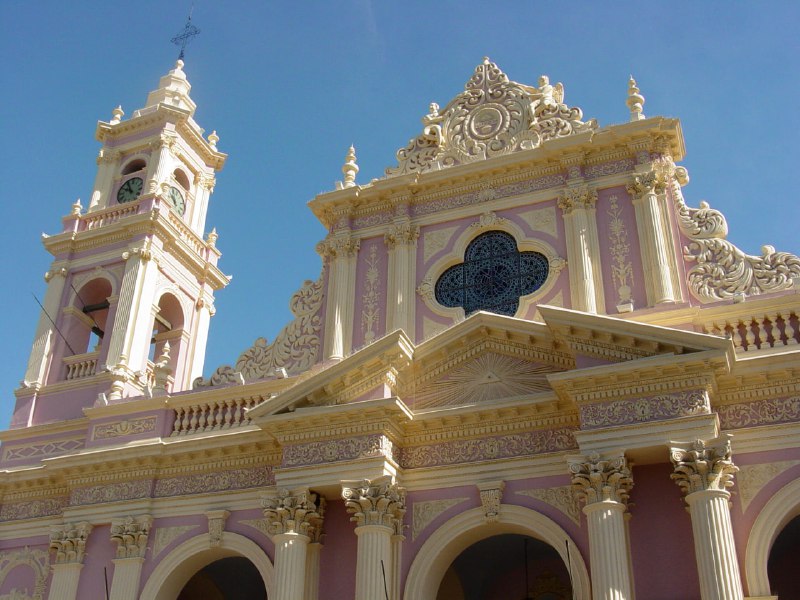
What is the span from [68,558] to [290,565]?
5.18 metres

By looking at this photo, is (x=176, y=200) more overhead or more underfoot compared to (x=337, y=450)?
more overhead

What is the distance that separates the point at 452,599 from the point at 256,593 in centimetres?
481

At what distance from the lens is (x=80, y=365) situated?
69.9 ft

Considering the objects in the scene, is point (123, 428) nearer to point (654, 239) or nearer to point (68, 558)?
point (68, 558)

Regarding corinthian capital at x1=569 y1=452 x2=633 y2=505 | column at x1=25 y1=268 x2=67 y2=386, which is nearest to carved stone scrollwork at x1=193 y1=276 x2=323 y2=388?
column at x1=25 y1=268 x2=67 y2=386

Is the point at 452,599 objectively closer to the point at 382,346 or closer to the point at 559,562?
the point at 559,562

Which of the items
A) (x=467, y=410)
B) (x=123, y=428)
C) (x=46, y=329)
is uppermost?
(x=46, y=329)

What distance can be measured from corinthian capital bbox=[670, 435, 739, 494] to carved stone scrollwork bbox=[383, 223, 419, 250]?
7.80 metres

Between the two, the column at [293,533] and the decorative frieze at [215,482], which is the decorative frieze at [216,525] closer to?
the decorative frieze at [215,482]

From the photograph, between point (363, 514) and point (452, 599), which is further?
point (452, 599)

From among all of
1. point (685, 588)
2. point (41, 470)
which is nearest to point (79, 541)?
point (41, 470)

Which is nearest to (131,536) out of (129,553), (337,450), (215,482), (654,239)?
(129,553)

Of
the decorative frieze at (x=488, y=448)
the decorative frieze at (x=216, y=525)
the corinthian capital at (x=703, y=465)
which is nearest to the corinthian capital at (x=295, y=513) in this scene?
the decorative frieze at (x=216, y=525)

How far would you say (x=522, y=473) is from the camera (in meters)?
14.6
